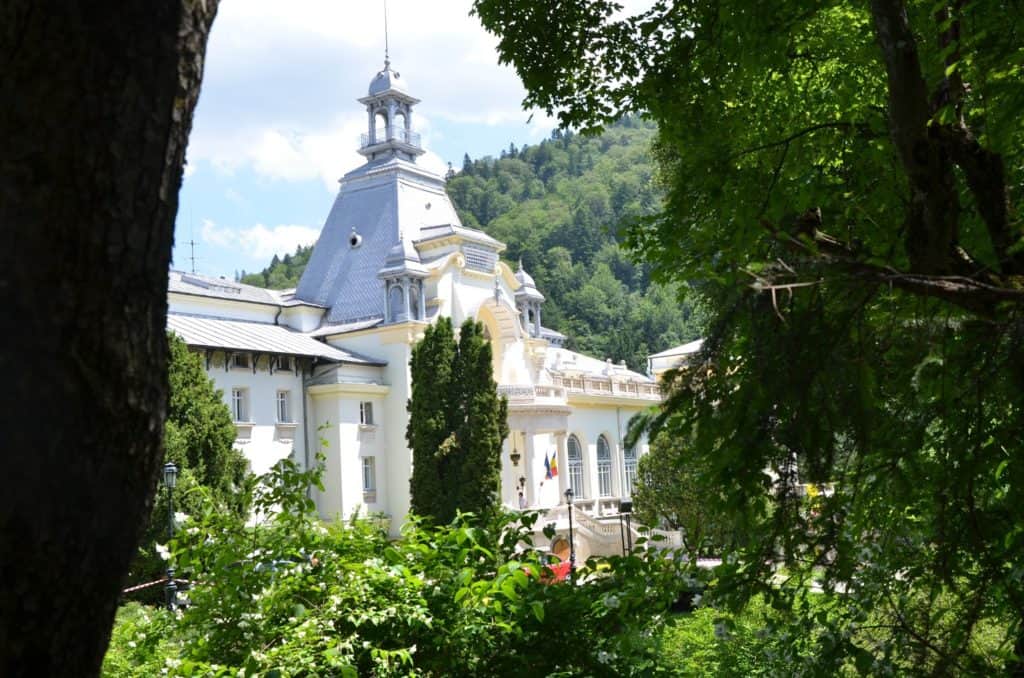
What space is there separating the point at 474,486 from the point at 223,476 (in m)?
8.19

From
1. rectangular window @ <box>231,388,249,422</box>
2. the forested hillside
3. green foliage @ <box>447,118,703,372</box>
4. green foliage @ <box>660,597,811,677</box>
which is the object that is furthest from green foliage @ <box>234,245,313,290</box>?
green foliage @ <box>660,597,811,677</box>

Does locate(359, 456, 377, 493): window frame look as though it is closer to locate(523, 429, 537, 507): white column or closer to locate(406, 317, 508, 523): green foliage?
locate(406, 317, 508, 523): green foliage

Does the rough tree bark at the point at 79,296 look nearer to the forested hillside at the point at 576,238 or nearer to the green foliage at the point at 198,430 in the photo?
the green foliage at the point at 198,430

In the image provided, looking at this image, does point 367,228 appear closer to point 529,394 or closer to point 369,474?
point 529,394

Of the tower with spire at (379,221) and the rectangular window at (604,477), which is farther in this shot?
the rectangular window at (604,477)

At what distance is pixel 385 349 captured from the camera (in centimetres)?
4028

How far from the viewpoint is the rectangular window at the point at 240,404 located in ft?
112

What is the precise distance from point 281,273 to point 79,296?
97444 mm

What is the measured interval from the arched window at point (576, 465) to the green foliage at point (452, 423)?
16087 mm

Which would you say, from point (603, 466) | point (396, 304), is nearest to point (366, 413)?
point (396, 304)

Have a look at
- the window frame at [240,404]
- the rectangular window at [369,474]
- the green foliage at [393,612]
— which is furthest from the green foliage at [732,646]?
the rectangular window at [369,474]

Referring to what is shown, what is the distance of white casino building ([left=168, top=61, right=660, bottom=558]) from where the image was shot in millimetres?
35781

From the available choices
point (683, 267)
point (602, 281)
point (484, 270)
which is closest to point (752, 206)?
point (683, 267)

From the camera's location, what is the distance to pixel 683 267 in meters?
8.17
